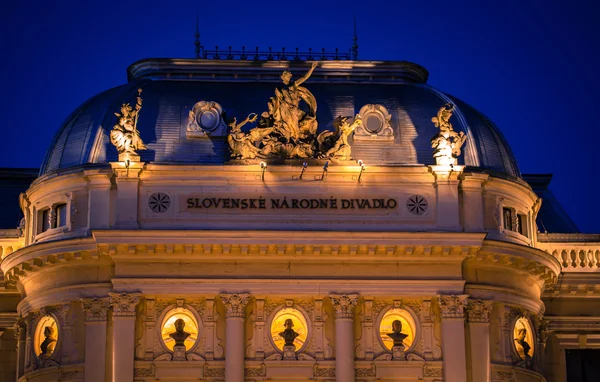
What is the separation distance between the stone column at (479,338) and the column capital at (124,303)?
1267cm

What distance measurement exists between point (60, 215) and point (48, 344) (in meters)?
5.17

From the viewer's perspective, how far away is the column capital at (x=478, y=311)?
184ft

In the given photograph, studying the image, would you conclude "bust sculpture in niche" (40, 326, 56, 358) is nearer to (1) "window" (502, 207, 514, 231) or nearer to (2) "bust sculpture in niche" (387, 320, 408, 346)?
(2) "bust sculpture in niche" (387, 320, 408, 346)

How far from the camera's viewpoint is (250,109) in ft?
198

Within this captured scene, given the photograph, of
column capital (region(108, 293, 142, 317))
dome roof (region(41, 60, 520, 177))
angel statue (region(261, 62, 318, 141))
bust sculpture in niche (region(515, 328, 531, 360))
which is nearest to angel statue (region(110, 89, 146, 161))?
dome roof (region(41, 60, 520, 177))

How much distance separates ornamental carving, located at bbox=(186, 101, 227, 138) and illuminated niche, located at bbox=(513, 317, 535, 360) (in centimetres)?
1392

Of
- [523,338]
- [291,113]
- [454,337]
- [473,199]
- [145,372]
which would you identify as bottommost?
[145,372]

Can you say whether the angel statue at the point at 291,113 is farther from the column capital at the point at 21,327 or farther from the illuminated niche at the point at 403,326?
the column capital at the point at 21,327

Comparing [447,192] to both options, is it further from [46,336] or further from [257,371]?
[46,336]

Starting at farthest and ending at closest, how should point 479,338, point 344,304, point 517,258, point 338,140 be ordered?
point 338,140
point 517,258
point 479,338
point 344,304

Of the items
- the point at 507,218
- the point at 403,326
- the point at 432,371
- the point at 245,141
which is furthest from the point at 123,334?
the point at 507,218

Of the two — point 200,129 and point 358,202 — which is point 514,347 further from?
point 200,129

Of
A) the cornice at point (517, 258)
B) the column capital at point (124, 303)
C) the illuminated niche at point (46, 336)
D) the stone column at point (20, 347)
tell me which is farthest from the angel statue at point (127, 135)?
the cornice at point (517, 258)

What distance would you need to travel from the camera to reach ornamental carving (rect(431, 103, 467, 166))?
57438mm
